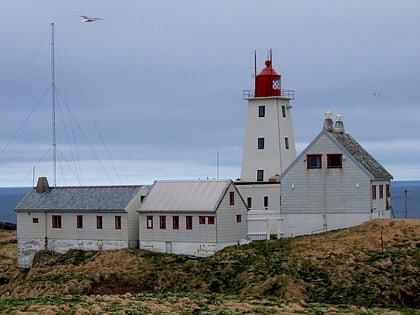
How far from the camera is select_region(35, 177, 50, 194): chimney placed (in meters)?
58.7

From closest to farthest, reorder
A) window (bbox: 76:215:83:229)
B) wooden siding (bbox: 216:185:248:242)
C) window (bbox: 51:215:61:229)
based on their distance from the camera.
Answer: wooden siding (bbox: 216:185:248:242), window (bbox: 76:215:83:229), window (bbox: 51:215:61:229)

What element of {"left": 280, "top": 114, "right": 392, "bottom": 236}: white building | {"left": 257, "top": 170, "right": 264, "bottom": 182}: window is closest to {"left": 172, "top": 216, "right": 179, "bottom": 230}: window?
{"left": 280, "top": 114, "right": 392, "bottom": 236}: white building

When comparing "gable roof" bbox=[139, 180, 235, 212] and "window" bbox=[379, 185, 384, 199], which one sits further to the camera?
"window" bbox=[379, 185, 384, 199]

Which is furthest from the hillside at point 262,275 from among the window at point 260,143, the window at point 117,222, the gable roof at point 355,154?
the window at point 260,143

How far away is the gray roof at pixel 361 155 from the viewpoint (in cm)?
5312

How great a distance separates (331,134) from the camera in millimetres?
53656

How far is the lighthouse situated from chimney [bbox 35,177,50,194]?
1305cm

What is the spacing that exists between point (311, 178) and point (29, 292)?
1674cm

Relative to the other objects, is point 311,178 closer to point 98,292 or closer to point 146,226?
point 146,226

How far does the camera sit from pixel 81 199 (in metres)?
56.4

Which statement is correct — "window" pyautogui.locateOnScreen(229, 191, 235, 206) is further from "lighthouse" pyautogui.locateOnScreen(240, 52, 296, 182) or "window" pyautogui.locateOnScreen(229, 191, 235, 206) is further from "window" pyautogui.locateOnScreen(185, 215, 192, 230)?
"lighthouse" pyautogui.locateOnScreen(240, 52, 296, 182)

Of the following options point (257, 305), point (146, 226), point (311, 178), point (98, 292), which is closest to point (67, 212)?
point (146, 226)

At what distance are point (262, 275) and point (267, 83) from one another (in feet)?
70.5

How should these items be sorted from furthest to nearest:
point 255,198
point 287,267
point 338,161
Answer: point 255,198 → point 338,161 → point 287,267
